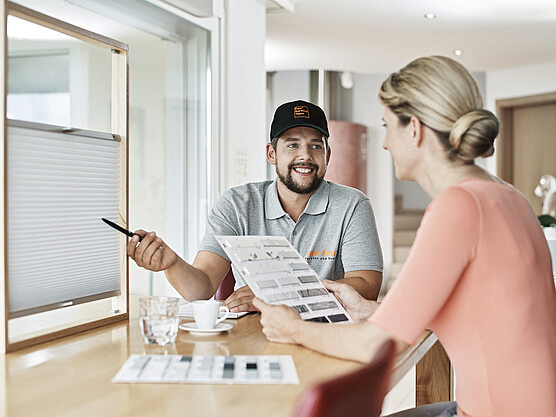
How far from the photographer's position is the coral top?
3.79 feet

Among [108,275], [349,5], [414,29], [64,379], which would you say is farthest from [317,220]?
[414,29]

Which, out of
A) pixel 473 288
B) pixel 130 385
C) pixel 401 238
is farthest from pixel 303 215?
pixel 401 238

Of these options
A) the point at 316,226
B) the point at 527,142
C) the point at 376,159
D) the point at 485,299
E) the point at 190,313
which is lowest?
the point at 190,313

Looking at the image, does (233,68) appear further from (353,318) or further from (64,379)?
(64,379)

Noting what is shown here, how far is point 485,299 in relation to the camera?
119 centimetres

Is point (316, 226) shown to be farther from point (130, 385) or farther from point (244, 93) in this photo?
point (244, 93)

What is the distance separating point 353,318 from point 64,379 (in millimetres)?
729

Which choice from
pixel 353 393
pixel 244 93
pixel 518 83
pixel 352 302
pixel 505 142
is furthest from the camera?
pixel 505 142

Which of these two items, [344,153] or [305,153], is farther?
[344,153]

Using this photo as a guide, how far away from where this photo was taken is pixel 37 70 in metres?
2.80

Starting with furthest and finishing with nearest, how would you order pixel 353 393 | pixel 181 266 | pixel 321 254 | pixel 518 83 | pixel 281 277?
pixel 518 83
pixel 321 254
pixel 181 266
pixel 281 277
pixel 353 393

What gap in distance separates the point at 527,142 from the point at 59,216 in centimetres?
677

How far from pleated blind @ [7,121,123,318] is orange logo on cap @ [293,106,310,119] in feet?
2.68

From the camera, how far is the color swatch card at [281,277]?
147cm
